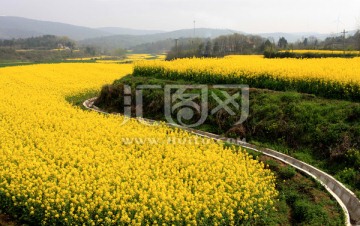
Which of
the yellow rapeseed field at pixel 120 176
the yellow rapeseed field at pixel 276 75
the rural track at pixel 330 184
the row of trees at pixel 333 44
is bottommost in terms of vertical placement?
the rural track at pixel 330 184

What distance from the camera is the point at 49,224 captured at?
8750 mm

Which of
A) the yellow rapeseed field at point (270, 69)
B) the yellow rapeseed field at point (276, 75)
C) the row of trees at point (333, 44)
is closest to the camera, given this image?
the yellow rapeseed field at point (276, 75)

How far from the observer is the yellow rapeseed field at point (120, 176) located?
28.9 ft

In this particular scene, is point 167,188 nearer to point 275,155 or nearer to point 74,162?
point 74,162

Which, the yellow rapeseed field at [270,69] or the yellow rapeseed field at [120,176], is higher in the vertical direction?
the yellow rapeseed field at [270,69]

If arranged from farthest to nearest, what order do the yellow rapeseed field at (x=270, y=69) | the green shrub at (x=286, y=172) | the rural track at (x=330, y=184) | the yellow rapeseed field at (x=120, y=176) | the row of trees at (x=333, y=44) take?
the row of trees at (x=333, y=44) → the yellow rapeseed field at (x=270, y=69) → the green shrub at (x=286, y=172) → the rural track at (x=330, y=184) → the yellow rapeseed field at (x=120, y=176)

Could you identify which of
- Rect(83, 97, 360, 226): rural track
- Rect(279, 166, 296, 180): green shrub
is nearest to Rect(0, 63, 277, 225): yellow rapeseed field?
Rect(279, 166, 296, 180): green shrub

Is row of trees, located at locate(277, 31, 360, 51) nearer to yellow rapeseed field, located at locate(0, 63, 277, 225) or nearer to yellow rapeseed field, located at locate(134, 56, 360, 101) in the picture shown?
yellow rapeseed field, located at locate(134, 56, 360, 101)

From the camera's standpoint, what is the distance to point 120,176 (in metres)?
10.6

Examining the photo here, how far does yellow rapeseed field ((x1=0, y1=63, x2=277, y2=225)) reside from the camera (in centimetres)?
880

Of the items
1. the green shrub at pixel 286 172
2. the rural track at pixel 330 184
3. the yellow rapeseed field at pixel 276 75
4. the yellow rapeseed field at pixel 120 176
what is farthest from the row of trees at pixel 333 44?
the yellow rapeseed field at pixel 120 176

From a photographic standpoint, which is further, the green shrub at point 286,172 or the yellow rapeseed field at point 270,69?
the yellow rapeseed field at point 270,69

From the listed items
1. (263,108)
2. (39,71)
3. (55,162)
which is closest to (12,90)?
(39,71)

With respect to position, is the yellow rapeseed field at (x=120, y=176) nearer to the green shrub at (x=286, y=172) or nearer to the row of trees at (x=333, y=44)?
the green shrub at (x=286, y=172)
